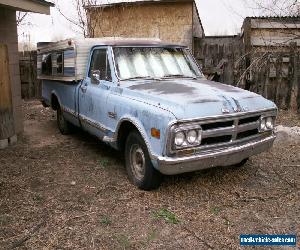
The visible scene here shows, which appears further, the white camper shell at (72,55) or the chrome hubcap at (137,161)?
the white camper shell at (72,55)

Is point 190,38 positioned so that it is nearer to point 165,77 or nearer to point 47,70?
point 47,70

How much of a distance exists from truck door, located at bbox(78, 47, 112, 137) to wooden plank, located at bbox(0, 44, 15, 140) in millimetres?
1480

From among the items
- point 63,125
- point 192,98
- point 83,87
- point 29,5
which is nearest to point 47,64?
point 63,125

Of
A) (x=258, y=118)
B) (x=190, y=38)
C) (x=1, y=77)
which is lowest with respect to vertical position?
(x=258, y=118)

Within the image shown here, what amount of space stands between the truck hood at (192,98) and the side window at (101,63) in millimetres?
545

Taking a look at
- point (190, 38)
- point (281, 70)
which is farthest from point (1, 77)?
point (190, 38)

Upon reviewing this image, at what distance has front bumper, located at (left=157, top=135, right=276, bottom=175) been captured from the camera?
4160 mm

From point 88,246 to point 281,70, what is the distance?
24.7 ft

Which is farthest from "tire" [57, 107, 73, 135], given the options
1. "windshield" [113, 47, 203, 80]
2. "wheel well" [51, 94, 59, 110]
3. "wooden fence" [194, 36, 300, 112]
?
"wooden fence" [194, 36, 300, 112]

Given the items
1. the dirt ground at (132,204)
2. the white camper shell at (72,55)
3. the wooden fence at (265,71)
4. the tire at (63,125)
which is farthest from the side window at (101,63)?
the wooden fence at (265,71)

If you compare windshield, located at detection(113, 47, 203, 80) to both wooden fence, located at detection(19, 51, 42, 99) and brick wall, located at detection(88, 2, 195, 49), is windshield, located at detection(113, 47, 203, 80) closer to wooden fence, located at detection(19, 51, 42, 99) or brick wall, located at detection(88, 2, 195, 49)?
brick wall, located at detection(88, 2, 195, 49)

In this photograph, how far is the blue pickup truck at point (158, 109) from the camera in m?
4.21

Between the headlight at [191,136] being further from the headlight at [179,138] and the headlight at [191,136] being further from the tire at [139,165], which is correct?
the tire at [139,165]

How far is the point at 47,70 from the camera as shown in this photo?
852 cm
